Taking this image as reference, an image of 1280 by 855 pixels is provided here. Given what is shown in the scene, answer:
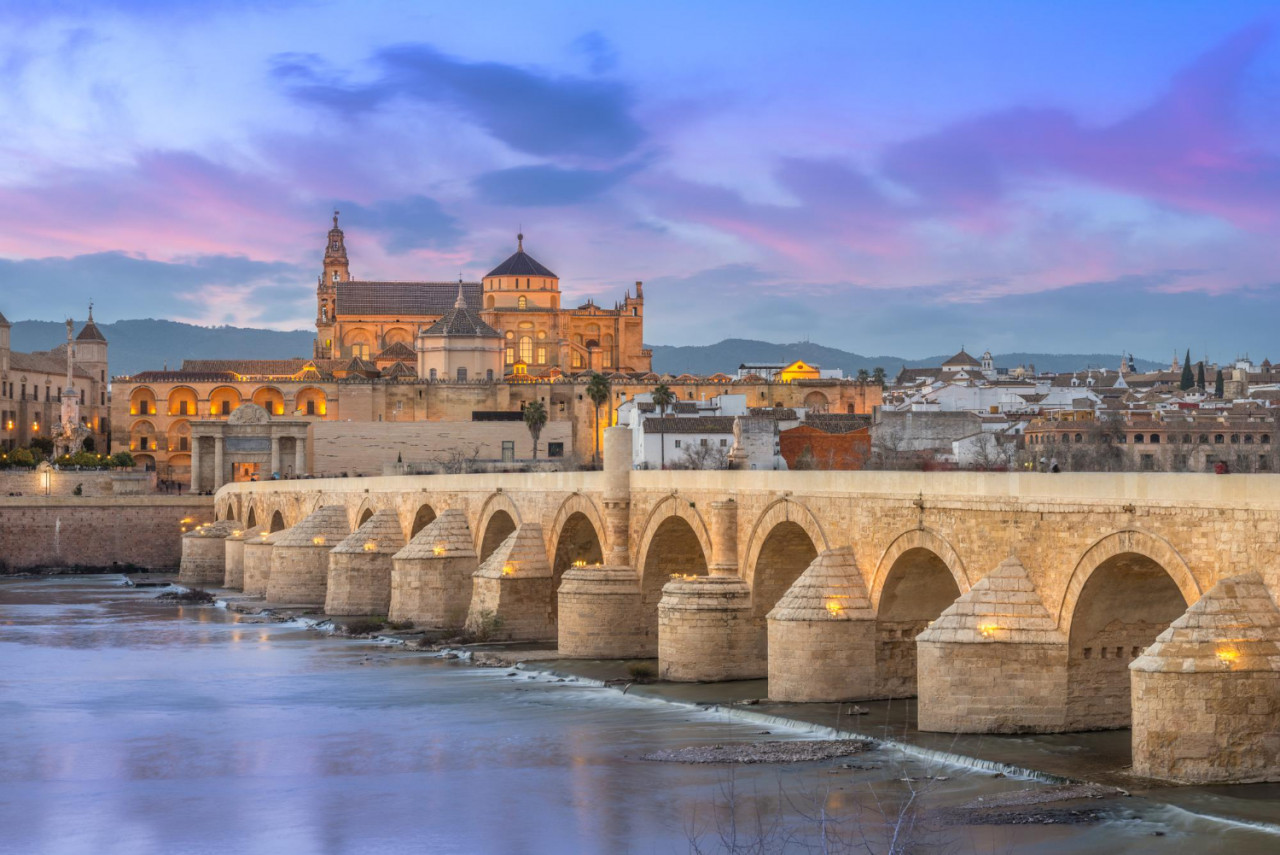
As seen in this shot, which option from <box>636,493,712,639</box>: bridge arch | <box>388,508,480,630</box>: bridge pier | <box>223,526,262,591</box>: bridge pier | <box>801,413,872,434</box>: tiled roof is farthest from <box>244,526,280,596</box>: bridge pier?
<box>801,413,872,434</box>: tiled roof

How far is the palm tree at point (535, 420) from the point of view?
82.6 meters

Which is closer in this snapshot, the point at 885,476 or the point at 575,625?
the point at 885,476

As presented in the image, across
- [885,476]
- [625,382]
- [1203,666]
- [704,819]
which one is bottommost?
[704,819]

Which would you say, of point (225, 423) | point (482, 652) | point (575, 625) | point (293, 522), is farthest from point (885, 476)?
point (225, 423)

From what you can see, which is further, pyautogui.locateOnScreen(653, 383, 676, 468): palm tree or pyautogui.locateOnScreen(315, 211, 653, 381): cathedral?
pyautogui.locateOnScreen(315, 211, 653, 381): cathedral

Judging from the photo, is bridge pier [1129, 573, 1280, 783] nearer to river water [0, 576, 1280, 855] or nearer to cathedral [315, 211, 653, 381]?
river water [0, 576, 1280, 855]

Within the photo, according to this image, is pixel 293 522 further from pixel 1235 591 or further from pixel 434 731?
pixel 1235 591

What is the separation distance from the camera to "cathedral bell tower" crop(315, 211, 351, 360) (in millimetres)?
111062

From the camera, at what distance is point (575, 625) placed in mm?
28297

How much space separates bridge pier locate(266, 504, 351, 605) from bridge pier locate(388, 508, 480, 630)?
8.32m

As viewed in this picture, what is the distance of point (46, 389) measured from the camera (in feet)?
323

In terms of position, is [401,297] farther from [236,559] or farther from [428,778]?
[428,778]

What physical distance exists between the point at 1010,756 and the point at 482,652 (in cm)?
1470

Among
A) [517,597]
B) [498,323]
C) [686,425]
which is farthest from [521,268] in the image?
[517,597]
